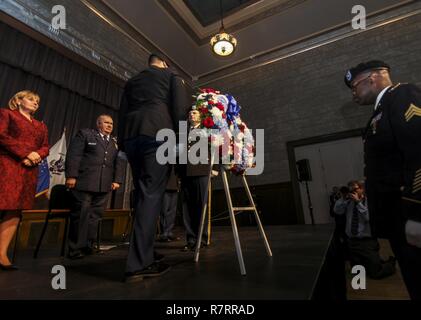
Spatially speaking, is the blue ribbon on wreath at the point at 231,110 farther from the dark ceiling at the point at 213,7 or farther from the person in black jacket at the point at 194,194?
the dark ceiling at the point at 213,7

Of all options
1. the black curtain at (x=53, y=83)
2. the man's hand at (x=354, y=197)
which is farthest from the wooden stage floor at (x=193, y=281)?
the black curtain at (x=53, y=83)

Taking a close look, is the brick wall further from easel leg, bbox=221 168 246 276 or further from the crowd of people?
easel leg, bbox=221 168 246 276

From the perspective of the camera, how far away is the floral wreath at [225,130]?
1378 mm

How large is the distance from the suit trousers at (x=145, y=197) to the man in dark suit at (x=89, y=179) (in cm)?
115

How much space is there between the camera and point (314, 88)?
5.69 metres

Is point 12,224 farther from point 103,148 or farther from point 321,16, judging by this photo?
point 321,16

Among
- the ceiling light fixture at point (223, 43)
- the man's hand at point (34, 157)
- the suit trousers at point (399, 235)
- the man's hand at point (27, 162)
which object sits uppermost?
the ceiling light fixture at point (223, 43)

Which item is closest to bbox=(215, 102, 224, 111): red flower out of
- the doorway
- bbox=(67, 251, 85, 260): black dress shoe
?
bbox=(67, 251, 85, 260): black dress shoe

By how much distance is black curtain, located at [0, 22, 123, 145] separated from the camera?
11.9ft

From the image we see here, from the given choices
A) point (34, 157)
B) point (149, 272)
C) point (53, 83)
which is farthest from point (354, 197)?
point (53, 83)

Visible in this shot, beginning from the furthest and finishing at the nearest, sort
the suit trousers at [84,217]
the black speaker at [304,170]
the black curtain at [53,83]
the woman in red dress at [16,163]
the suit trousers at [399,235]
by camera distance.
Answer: the black speaker at [304,170]
the black curtain at [53,83]
the suit trousers at [84,217]
the woman in red dress at [16,163]
the suit trousers at [399,235]

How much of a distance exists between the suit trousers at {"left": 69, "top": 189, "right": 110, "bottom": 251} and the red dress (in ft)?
1.51

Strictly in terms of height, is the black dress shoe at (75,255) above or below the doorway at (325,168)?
below

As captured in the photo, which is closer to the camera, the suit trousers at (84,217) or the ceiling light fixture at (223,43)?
the suit trousers at (84,217)
